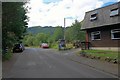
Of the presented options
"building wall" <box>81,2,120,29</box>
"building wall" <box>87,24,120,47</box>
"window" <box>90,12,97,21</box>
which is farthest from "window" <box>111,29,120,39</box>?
"window" <box>90,12,97,21</box>

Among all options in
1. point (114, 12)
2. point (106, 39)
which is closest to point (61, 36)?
point (106, 39)

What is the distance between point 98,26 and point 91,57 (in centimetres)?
1055

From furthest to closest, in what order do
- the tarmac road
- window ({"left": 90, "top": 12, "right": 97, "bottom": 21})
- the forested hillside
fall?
the forested hillside
window ({"left": 90, "top": 12, "right": 97, "bottom": 21})
the tarmac road

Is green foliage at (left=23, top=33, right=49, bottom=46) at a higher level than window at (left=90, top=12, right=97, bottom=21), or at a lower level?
lower

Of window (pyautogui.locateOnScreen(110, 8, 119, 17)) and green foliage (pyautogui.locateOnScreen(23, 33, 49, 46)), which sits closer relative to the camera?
window (pyautogui.locateOnScreen(110, 8, 119, 17))

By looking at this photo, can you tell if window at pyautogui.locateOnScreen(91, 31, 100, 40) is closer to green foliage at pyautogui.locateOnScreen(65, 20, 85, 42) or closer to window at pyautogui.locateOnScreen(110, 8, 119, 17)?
window at pyautogui.locateOnScreen(110, 8, 119, 17)

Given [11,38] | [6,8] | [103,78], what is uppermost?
[6,8]

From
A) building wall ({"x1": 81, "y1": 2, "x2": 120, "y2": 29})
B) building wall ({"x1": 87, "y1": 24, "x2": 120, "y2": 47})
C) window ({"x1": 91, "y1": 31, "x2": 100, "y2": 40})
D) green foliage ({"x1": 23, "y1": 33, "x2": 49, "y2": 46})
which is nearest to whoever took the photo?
building wall ({"x1": 81, "y1": 2, "x2": 120, "y2": 29})

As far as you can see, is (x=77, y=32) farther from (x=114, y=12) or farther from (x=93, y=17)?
(x=114, y=12)

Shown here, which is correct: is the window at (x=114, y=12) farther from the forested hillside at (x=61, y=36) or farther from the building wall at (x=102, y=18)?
the forested hillside at (x=61, y=36)

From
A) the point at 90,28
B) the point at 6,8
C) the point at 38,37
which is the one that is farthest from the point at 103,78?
the point at 38,37

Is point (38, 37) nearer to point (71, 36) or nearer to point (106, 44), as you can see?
point (71, 36)

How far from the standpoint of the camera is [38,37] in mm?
108188

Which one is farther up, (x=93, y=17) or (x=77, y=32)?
(x=93, y=17)
